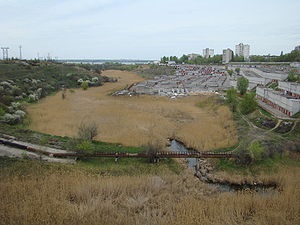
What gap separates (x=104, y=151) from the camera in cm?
2698

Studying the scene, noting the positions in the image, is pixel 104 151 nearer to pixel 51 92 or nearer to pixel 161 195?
pixel 161 195

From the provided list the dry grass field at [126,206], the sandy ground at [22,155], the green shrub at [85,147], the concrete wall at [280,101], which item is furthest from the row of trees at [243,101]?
the sandy ground at [22,155]

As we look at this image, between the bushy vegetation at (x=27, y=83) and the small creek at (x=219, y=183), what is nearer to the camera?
the small creek at (x=219, y=183)

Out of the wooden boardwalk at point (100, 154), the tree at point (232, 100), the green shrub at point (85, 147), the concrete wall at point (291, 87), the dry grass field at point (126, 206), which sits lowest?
the wooden boardwalk at point (100, 154)

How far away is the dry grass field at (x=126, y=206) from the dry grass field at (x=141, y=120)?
47.8 ft

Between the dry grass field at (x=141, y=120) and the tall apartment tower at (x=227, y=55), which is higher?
the tall apartment tower at (x=227, y=55)

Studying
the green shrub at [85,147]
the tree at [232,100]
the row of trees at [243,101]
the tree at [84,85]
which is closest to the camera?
the green shrub at [85,147]

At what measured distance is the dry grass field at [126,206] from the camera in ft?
34.4

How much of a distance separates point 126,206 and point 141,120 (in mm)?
26502

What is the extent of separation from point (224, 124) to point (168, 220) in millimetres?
27657

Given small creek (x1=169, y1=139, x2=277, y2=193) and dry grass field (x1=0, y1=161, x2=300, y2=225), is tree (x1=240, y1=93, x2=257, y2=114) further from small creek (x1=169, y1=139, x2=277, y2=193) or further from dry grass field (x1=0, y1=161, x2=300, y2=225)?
dry grass field (x1=0, y1=161, x2=300, y2=225)

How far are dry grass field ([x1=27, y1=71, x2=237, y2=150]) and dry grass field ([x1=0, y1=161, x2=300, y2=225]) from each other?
47.8 ft

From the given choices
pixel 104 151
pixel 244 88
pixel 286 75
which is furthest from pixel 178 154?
pixel 286 75

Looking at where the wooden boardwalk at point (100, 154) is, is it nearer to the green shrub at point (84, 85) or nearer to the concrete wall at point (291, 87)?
the concrete wall at point (291, 87)
